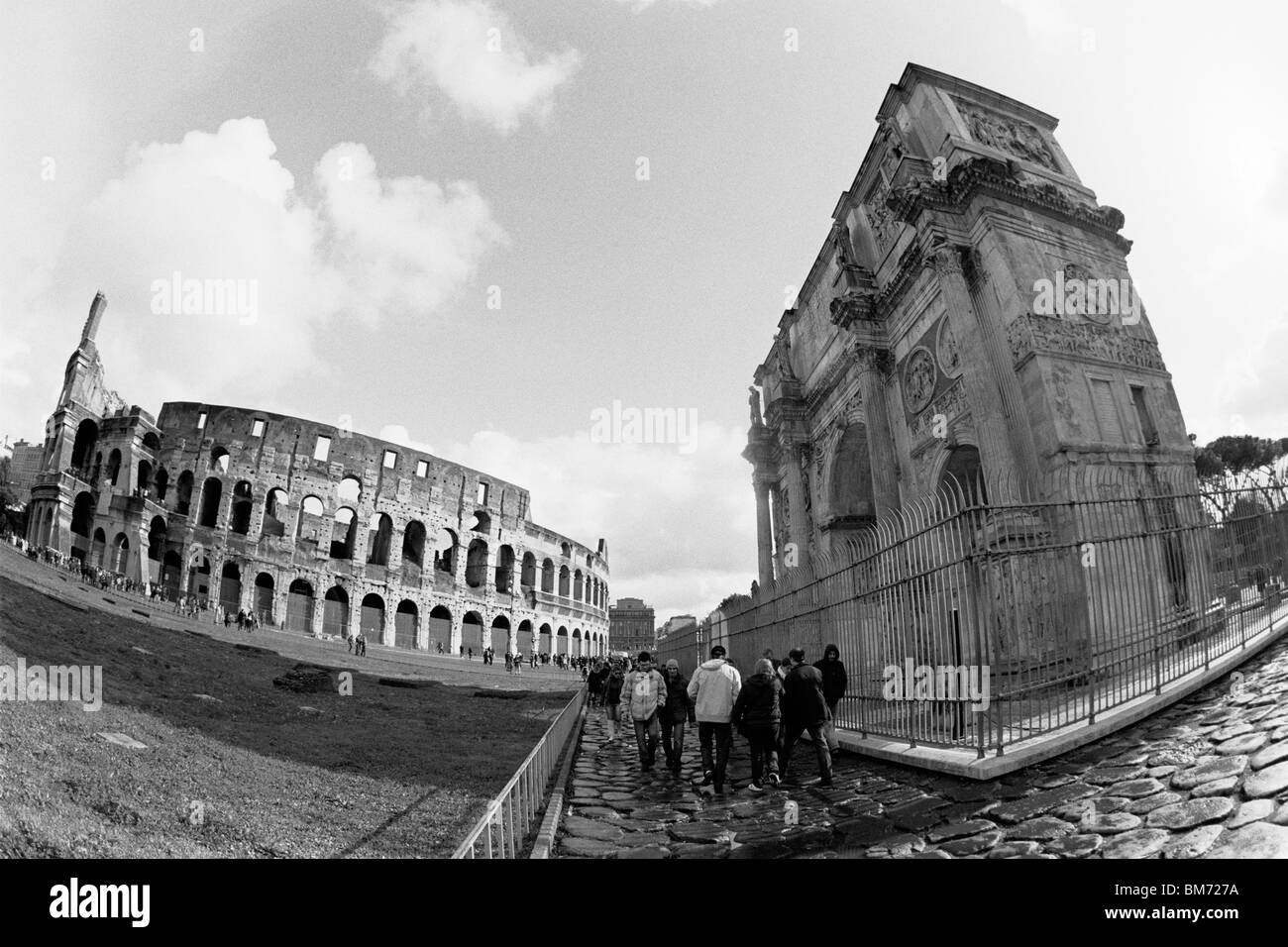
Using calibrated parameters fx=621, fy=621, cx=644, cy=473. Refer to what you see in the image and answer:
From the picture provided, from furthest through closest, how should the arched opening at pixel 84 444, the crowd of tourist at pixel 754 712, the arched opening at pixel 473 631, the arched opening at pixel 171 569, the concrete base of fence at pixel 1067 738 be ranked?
the arched opening at pixel 473 631, the arched opening at pixel 84 444, the arched opening at pixel 171 569, the crowd of tourist at pixel 754 712, the concrete base of fence at pixel 1067 738

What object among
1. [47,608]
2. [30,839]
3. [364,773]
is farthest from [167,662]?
[30,839]

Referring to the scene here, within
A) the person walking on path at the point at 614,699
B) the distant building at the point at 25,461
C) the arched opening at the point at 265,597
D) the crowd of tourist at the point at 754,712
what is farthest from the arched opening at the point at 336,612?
the distant building at the point at 25,461

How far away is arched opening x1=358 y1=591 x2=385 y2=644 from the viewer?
3644 centimetres

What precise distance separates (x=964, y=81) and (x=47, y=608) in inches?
927

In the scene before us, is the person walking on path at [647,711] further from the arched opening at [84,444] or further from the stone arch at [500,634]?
the arched opening at [84,444]

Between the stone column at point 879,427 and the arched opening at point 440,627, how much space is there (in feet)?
104

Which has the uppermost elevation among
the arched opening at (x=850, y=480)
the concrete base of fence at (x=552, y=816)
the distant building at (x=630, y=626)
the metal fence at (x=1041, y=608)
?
the arched opening at (x=850, y=480)

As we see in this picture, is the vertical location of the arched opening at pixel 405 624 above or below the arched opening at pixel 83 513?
below

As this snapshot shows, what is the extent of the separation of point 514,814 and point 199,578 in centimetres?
3593

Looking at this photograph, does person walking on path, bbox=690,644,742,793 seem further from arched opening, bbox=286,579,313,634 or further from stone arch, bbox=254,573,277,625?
stone arch, bbox=254,573,277,625

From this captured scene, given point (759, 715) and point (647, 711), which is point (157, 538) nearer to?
point (647, 711)

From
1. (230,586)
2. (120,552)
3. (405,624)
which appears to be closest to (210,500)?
(230,586)

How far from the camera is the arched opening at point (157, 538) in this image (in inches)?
1247
